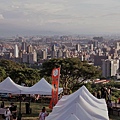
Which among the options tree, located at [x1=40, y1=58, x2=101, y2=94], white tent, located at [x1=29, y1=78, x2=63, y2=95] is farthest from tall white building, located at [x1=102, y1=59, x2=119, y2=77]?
white tent, located at [x1=29, y1=78, x2=63, y2=95]

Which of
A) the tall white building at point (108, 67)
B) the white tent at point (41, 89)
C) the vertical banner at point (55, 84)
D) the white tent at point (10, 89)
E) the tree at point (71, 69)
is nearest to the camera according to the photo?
the vertical banner at point (55, 84)

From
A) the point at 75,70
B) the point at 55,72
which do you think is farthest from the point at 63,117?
the point at 75,70

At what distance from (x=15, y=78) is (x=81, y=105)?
58.9 feet

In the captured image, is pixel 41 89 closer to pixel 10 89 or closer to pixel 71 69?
pixel 10 89

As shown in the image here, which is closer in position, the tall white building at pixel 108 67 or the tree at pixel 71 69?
the tree at pixel 71 69

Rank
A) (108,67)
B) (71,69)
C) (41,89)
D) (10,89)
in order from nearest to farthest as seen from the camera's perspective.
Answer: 1. (10,89)
2. (41,89)
3. (71,69)
4. (108,67)

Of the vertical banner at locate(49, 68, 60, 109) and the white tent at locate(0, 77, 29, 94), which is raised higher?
the vertical banner at locate(49, 68, 60, 109)

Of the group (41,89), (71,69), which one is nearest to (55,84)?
(41,89)

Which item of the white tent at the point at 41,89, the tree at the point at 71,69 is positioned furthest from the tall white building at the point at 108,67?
the white tent at the point at 41,89

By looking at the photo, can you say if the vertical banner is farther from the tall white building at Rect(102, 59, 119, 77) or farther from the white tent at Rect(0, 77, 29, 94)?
the tall white building at Rect(102, 59, 119, 77)

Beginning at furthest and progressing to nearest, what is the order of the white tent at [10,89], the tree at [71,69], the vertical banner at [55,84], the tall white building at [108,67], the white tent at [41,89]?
the tall white building at [108,67] → the tree at [71,69] → the white tent at [41,89] → the white tent at [10,89] → the vertical banner at [55,84]

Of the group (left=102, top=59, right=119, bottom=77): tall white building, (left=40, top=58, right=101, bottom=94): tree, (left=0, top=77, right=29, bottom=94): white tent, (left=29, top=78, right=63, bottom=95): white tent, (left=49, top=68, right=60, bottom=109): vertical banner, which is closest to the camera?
(left=49, top=68, right=60, bottom=109): vertical banner

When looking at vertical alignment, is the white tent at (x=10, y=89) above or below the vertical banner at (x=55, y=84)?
below

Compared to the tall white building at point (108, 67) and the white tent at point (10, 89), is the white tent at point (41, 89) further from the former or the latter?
the tall white building at point (108, 67)
